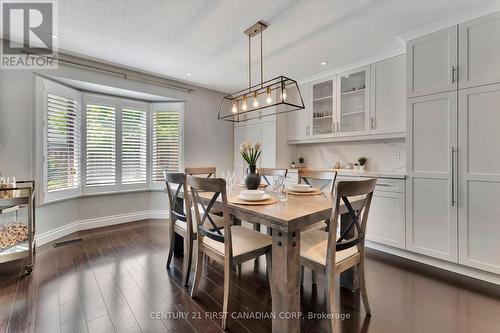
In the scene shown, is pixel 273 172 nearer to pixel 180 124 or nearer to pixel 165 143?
pixel 180 124

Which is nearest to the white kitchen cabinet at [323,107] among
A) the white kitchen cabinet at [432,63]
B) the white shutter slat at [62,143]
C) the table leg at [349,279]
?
the white kitchen cabinet at [432,63]

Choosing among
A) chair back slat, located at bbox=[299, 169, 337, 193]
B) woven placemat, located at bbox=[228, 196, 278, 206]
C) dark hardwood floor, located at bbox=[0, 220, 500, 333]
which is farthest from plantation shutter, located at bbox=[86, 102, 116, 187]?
chair back slat, located at bbox=[299, 169, 337, 193]

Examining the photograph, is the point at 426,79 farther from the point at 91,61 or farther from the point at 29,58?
the point at 29,58

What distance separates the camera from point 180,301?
1850 millimetres

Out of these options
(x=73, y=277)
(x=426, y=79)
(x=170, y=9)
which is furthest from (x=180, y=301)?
(x=426, y=79)

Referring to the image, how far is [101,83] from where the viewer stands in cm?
337

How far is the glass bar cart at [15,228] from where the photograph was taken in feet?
7.38

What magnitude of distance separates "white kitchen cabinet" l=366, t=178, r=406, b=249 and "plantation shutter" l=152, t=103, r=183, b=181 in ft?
10.7

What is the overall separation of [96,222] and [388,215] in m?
4.29

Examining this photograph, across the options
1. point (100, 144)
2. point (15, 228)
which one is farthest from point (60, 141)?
point (15, 228)

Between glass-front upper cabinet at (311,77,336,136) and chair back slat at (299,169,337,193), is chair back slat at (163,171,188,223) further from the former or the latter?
glass-front upper cabinet at (311,77,336,136)

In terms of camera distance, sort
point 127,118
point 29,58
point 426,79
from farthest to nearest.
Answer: point 127,118 → point 29,58 → point 426,79

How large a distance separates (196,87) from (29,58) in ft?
7.70

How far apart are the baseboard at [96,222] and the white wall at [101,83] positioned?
5 centimetres
